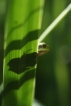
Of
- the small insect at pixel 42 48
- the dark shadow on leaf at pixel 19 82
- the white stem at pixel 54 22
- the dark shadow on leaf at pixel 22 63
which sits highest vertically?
the white stem at pixel 54 22

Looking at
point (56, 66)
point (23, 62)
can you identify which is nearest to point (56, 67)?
point (56, 66)

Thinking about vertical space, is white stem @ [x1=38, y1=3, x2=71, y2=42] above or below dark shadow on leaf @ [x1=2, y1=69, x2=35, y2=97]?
above

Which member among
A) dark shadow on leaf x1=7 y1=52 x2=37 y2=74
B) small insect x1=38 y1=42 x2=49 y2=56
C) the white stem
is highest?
the white stem

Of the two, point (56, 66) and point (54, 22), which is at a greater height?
point (54, 22)

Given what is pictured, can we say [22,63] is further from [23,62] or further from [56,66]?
[56,66]

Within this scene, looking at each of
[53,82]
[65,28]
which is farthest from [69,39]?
[53,82]
